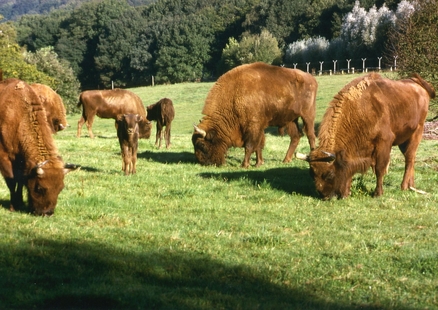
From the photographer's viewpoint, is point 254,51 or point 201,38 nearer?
point 254,51

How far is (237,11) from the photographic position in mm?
120938

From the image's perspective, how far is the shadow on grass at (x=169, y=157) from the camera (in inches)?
730

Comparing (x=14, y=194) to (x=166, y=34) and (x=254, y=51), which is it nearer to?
(x=254, y=51)

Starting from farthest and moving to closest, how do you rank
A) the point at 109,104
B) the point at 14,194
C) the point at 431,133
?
the point at 431,133, the point at 109,104, the point at 14,194

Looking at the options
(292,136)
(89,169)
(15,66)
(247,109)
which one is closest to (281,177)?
(247,109)

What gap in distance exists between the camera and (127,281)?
6.84 m

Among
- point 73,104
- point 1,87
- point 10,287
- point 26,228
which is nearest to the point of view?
point 10,287

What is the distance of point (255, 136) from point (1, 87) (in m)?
8.25

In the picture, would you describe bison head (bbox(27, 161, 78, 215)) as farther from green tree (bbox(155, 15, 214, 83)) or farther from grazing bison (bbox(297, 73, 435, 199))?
green tree (bbox(155, 15, 214, 83))

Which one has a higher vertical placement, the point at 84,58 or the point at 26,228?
the point at 26,228

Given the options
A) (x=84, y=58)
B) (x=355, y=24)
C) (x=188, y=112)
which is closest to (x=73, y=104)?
(x=188, y=112)

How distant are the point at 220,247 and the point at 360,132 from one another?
5.27m

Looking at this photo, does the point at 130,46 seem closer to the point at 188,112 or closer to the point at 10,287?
the point at 188,112

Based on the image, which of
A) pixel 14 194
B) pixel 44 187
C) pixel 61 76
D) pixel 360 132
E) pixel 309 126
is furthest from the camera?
pixel 61 76
